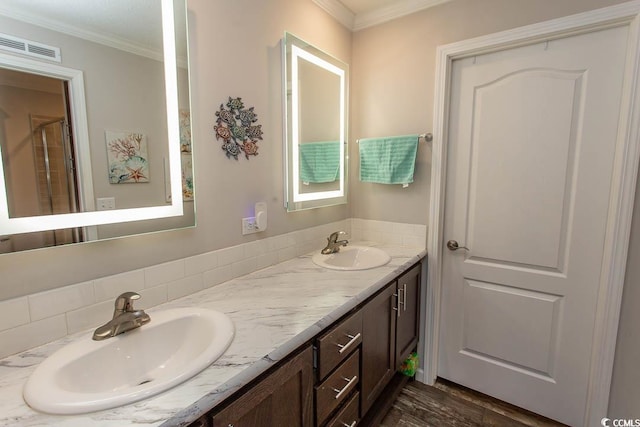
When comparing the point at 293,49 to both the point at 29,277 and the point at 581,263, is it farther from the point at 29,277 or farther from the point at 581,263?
the point at 581,263

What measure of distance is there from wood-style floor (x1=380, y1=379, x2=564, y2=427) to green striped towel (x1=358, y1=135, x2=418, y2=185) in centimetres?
134

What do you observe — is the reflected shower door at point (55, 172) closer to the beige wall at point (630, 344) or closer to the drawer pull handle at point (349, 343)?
the drawer pull handle at point (349, 343)

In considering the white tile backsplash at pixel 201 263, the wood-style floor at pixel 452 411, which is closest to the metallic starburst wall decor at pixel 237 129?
the white tile backsplash at pixel 201 263

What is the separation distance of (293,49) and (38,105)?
3.77 feet

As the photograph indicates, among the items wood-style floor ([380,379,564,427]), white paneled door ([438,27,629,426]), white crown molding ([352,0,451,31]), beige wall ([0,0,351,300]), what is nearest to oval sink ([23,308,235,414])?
beige wall ([0,0,351,300])

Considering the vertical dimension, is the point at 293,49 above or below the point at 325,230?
above

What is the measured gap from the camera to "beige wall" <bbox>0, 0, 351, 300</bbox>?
0.91 m

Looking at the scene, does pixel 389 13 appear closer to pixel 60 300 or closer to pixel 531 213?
pixel 531 213

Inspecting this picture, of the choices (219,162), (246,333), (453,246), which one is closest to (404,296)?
(453,246)

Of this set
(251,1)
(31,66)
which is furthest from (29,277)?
(251,1)

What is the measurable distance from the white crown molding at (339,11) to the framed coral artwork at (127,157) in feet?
4.46

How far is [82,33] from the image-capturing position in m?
0.92

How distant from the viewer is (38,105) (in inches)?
32.6

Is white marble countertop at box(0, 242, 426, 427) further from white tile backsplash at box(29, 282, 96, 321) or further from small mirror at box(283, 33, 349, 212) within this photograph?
small mirror at box(283, 33, 349, 212)
